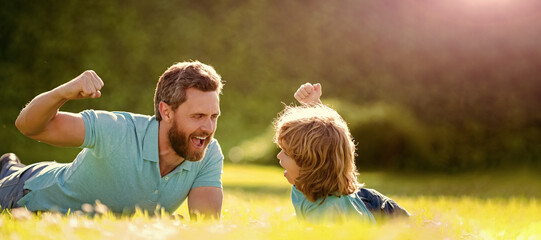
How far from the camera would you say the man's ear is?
348 centimetres

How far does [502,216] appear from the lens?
161 inches

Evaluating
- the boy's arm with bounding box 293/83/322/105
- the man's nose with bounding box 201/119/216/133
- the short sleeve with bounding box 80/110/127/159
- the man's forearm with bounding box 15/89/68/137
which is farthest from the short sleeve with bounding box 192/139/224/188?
the man's forearm with bounding box 15/89/68/137

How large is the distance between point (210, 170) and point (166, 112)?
0.50m

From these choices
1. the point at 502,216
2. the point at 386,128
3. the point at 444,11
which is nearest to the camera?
the point at 502,216

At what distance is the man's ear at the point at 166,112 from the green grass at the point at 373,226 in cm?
75

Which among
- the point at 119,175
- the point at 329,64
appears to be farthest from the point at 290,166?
the point at 329,64

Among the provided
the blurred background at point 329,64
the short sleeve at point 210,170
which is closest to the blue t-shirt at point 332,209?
the short sleeve at point 210,170

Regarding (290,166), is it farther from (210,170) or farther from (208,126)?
(210,170)

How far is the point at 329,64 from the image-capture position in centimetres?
1358

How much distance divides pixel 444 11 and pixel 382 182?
3.75 meters

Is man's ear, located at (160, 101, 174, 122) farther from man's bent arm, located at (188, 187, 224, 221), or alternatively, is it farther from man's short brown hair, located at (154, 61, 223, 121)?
man's bent arm, located at (188, 187, 224, 221)

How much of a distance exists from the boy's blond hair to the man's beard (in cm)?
60

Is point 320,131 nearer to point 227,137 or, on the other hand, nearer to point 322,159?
point 322,159

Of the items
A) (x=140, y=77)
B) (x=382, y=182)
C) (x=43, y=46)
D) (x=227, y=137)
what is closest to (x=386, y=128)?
(x=382, y=182)
